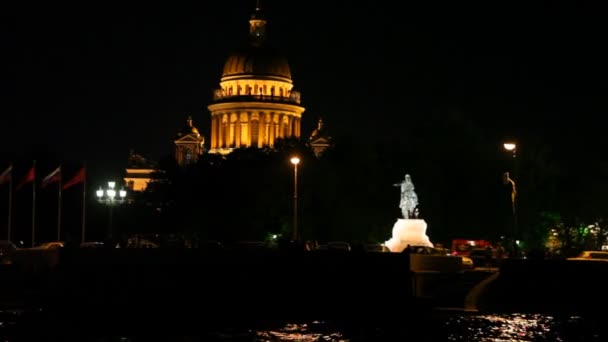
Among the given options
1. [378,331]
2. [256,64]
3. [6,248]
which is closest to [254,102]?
[256,64]

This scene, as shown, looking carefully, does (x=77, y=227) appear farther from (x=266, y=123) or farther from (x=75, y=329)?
(x=75, y=329)

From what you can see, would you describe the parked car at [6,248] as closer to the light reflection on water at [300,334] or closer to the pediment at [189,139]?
the light reflection on water at [300,334]

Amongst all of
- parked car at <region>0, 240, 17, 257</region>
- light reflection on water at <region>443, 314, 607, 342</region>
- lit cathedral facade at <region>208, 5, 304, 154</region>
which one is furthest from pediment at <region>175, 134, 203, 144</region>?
light reflection on water at <region>443, 314, 607, 342</region>

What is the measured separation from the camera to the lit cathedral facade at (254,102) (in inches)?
6398

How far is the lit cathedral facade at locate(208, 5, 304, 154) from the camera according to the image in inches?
6398

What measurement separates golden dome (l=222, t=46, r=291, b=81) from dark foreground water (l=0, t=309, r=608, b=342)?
11539 cm

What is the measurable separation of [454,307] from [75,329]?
14212 mm

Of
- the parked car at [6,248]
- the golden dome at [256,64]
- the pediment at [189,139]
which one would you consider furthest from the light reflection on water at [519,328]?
the pediment at [189,139]

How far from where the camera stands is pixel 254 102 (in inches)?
6388

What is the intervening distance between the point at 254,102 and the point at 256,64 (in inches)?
235

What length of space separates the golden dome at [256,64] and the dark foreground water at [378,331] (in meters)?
115

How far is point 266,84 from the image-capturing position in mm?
165500

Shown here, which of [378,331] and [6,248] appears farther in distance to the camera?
[6,248]

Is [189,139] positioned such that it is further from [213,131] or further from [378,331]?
[378,331]
